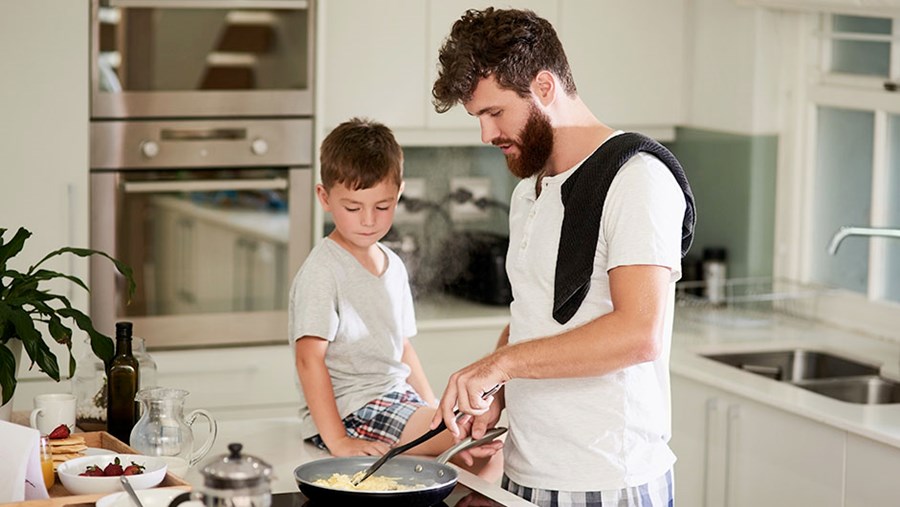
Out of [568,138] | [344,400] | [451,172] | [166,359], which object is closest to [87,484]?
[344,400]

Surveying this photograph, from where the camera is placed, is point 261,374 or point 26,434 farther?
point 261,374

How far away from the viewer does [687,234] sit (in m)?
1.94

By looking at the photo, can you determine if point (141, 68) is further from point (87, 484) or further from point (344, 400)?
point (87, 484)

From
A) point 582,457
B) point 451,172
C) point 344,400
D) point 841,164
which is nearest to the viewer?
point 582,457

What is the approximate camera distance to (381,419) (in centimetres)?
219

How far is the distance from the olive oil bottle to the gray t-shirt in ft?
0.91

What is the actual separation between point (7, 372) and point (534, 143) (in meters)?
0.93

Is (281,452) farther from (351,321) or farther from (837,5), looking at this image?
(837,5)

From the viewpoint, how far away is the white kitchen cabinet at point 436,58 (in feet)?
11.6

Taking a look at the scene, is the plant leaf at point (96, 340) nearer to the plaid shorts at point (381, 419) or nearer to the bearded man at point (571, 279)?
A: the plaid shorts at point (381, 419)

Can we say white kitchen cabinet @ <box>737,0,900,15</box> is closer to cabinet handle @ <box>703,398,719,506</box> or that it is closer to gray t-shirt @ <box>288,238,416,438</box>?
cabinet handle @ <box>703,398,719,506</box>

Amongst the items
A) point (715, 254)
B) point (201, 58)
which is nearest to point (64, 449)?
point (201, 58)

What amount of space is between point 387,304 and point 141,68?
1.35 metres

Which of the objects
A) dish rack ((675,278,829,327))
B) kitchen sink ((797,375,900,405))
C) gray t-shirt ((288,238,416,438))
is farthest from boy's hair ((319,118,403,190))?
dish rack ((675,278,829,327))
